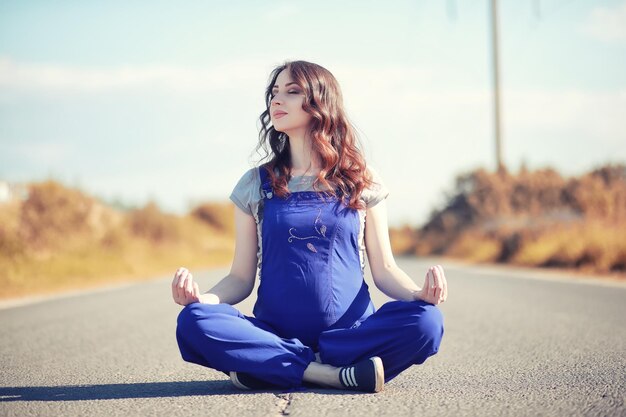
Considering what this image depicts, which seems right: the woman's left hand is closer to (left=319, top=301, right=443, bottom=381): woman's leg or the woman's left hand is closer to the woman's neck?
(left=319, top=301, right=443, bottom=381): woman's leg

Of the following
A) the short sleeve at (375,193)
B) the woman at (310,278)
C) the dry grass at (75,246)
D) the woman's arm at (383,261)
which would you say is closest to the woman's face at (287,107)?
the woman at (310,278)

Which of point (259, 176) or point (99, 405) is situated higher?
point (259, 176)

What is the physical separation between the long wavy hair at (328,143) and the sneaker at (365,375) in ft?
2.47

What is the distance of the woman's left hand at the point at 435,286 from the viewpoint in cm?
312

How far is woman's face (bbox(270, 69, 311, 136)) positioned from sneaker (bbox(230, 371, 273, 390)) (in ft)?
3.98

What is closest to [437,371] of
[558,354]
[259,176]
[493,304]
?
[558,354]

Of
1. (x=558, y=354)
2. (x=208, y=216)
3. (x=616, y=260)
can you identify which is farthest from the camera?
(x=208, y=216)

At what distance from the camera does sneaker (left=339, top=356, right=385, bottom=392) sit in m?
3.26

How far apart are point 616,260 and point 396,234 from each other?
2937 centimetres

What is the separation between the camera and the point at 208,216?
41344mm

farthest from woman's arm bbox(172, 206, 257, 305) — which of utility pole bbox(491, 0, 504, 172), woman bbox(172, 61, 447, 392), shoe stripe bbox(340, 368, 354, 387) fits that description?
utility pole bbox(491, 0, 504, 172)

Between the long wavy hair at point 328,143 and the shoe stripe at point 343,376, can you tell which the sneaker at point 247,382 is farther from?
the long wavy hair at point 328,143

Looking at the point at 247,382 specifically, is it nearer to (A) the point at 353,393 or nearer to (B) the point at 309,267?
(A) the point at 353,393

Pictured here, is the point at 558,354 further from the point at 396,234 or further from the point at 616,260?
the point at 396,234
